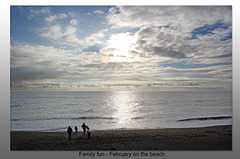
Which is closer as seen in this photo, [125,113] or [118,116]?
[118,116]

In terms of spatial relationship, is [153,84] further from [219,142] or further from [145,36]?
[219,142]

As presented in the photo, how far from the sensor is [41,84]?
39.9 feet

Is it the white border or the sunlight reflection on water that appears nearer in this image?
the white border

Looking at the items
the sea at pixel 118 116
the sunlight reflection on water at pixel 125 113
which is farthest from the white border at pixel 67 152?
the sunlight reflection on water at pixel 125 113

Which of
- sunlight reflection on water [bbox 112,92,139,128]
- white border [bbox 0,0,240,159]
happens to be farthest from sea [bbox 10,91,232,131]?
white border [bbox 0,0,240,159]

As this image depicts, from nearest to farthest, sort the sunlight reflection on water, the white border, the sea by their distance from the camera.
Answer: the white border, the sea, the sunlight reflection on water

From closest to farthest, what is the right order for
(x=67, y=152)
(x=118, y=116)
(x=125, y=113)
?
(x=67, y=152), (x=118, y=116), (x=125, y=113)

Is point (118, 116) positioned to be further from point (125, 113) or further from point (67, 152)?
point (67, 152)

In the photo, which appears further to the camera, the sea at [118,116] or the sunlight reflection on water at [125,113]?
the sunlight reflection on water at [125,113]

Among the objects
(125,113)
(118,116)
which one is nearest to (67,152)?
(118,116)

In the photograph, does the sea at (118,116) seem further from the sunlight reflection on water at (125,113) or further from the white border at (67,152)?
the white border at (67,152)

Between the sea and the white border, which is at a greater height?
the white border

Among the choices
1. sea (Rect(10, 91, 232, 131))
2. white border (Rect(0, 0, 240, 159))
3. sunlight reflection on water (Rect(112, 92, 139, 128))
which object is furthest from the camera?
sunlight reflection on water (Rect(112, 92, 139, 128))

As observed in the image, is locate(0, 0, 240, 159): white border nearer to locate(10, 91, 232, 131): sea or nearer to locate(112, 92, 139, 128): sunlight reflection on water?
locate(10, 91, 232, 131): sea
